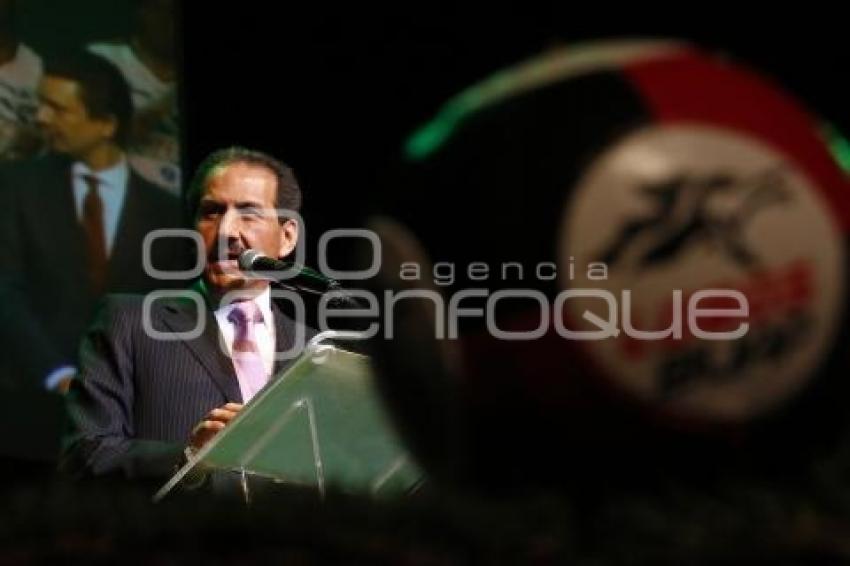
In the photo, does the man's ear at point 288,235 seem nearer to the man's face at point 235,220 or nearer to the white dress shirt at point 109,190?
the man's face at point 235,220

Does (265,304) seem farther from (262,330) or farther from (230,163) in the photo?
(230,163)

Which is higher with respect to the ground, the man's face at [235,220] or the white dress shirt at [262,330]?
the man's face at [235,220]

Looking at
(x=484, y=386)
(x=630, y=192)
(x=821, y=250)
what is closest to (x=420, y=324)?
(x=484, y=386)

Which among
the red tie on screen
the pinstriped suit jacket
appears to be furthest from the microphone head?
the red tie on screen

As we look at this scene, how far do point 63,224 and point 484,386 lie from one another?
352 centimetres

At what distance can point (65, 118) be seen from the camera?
500 cm

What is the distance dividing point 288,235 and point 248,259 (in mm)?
484

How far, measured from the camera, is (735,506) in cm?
160

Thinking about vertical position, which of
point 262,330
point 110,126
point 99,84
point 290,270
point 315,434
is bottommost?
point 315,434

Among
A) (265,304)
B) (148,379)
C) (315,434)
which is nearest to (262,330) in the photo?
(265,304)

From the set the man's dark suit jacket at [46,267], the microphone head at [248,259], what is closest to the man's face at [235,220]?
the microphone head at [248,259]

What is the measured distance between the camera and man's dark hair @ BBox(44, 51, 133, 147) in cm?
499

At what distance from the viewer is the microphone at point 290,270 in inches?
108

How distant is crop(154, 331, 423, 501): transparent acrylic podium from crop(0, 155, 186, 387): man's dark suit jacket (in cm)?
244
